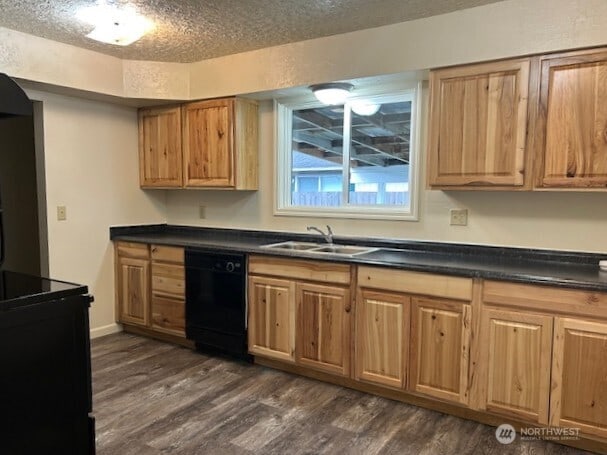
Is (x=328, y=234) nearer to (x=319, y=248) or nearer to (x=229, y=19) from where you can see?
(x=319, y=248)

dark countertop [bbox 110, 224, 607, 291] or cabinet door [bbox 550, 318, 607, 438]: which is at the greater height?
dark countertop [bbox 110, 224, 607, 291]

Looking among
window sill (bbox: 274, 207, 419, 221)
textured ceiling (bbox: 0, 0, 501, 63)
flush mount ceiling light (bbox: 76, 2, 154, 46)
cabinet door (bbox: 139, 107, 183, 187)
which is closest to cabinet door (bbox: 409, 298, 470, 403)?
window sill (bbox: 274, 207, 419, 221)

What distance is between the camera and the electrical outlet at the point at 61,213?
12.1 feet

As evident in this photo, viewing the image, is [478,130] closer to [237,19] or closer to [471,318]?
[471,318]

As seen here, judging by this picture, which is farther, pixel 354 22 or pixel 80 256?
pixel 80 256

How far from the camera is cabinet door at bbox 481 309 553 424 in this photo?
2258 millimetres

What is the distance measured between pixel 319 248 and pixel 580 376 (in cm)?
184

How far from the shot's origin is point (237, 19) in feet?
9.21

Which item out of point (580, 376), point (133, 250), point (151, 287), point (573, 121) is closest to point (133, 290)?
point (151, 287)

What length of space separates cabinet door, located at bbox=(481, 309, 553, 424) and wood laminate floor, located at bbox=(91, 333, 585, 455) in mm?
196

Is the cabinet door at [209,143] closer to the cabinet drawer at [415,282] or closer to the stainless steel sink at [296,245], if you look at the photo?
the stainless steel sink at [296,245]

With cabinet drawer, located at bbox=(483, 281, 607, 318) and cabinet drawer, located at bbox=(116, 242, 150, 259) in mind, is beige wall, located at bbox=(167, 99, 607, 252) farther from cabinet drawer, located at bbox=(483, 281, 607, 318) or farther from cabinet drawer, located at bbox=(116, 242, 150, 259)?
cabinet drawer, located at bbox=(116, 242, 150, 259)

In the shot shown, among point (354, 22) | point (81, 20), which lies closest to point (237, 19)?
point (354, 22)

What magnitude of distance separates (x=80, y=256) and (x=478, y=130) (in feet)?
10.9
